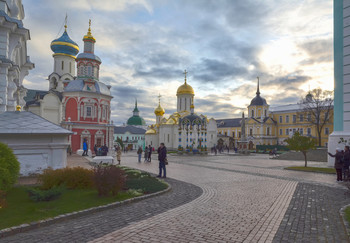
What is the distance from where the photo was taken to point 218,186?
1075 centimetres

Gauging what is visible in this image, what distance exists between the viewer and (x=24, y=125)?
11406 mm

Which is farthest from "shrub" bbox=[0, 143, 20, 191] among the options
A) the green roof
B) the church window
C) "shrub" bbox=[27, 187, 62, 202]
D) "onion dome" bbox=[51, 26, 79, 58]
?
the green roof

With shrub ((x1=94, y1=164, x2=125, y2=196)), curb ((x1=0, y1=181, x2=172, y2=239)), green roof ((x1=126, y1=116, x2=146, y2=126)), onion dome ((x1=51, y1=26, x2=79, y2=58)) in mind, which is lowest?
curb ((x1=0, y1=181, x2=172, y2=239))

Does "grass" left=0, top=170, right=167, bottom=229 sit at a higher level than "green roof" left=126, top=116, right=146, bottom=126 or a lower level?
lower

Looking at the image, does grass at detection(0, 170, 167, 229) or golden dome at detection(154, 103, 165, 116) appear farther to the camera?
golden dome at detection(154, 103, 165, 116)

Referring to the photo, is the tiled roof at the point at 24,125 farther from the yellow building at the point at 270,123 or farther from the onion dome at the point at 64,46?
the yellow building at the point at 270,123

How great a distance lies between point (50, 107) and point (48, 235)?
38.7 metres

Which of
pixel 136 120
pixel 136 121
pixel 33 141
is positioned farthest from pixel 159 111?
pixel 33 141

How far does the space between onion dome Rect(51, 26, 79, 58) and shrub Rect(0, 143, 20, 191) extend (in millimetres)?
42970

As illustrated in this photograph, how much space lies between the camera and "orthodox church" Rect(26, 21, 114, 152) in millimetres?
36750

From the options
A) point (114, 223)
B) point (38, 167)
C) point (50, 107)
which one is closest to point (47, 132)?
point (38, 167)

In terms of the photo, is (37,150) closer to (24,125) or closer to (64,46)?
(24,125)

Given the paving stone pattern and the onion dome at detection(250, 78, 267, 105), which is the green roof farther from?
the paving stone pattern

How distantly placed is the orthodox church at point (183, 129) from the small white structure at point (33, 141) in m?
27.2
